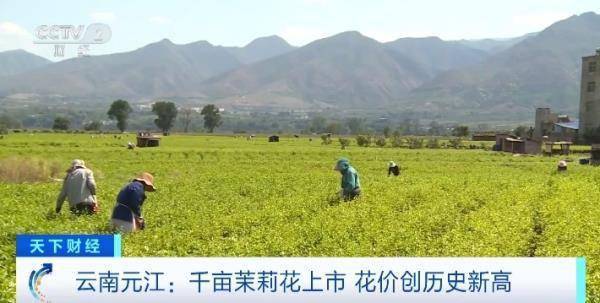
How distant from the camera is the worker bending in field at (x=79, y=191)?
19.2 m

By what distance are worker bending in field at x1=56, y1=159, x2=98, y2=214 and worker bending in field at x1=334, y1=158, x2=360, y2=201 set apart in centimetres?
802

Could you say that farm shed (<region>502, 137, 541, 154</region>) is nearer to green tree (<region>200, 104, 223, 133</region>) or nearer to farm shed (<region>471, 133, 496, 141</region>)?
farm shed (<region>471, 133, 496, 141</region>)

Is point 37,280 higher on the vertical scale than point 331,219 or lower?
A: higher

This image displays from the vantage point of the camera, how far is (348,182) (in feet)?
76.9

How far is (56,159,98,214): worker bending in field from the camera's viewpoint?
19.2 meters

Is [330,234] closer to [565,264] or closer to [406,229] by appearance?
[406,229]

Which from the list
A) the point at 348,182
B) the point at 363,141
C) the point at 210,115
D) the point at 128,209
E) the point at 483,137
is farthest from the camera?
the point at 210,115

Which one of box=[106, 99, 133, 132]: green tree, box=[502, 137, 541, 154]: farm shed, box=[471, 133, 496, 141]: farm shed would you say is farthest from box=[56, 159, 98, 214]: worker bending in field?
box=[106, 99, 133, 132]: green tree

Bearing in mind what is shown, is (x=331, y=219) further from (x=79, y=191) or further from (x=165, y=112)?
(x=165, y=112)

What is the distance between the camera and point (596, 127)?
100562 mm

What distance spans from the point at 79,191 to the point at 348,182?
8.71 metres

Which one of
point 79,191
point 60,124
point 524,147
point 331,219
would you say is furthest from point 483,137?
point 79,191

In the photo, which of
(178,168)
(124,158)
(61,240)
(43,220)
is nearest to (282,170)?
(178,168)

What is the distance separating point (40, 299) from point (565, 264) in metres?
5.98
